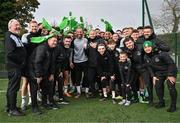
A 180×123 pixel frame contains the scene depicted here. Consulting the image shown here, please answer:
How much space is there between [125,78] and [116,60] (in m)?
0.65

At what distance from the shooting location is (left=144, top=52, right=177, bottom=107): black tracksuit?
325 inches

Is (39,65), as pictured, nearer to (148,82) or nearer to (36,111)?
(36,111)

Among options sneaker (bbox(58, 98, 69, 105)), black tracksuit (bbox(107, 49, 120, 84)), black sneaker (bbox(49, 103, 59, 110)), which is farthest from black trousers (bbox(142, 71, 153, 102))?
black sneaker (bbox(49, 103, 59, 110))

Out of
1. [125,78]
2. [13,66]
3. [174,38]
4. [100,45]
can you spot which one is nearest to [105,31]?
[100,45]

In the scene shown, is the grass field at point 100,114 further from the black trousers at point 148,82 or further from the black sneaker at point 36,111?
the black trousers at point 148,82

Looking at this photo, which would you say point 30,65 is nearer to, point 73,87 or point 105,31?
point 73,87

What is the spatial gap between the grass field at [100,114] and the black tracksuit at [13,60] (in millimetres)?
514

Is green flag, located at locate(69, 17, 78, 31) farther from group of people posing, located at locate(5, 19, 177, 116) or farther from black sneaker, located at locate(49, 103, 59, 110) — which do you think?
black sneaker, located at locate(49, 103, 59, 110)

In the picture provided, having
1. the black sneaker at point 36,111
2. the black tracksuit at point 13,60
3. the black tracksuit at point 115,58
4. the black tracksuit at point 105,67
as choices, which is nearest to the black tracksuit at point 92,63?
the black tracksuit at point 105,67

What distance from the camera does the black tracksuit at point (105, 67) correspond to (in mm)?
9781

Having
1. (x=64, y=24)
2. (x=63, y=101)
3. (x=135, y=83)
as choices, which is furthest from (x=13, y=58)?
(x=135, y=83)

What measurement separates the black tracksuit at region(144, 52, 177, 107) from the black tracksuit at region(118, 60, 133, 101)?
596mm

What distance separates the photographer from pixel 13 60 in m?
7.93

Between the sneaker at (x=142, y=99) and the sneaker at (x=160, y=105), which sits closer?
the sneaker at (x=160, y=105)
